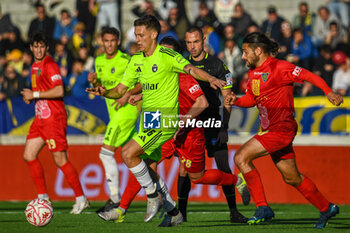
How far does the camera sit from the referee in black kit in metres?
9.79

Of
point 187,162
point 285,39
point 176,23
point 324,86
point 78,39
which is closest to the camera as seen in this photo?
point 324,86

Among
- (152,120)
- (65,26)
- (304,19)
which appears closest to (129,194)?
(152,120)

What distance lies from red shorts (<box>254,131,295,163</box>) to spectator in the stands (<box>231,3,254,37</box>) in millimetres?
8708

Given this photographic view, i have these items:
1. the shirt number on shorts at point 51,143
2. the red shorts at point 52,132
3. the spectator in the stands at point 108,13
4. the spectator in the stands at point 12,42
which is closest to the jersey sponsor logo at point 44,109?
the red shorts at point 52,132

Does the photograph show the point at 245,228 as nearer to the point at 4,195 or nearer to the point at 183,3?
the point at 4,195

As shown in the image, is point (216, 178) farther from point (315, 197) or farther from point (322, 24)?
point (322, 24)

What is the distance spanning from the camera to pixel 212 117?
9.98 meters

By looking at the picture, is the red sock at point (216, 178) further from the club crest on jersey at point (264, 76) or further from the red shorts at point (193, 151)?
the club crest on jersey at point (264, 76)

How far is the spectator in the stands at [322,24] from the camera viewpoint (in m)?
17.3

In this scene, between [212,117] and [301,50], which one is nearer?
[212,117]

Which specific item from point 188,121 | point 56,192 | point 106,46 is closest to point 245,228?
point 188,121

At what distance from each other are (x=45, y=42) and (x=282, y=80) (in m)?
4.22

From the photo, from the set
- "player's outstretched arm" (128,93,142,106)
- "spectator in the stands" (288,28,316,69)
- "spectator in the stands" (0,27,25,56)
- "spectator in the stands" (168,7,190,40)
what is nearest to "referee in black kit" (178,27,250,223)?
"player's outstretched arm" (128,93,142,106)

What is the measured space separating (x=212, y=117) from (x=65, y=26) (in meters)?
10.3
